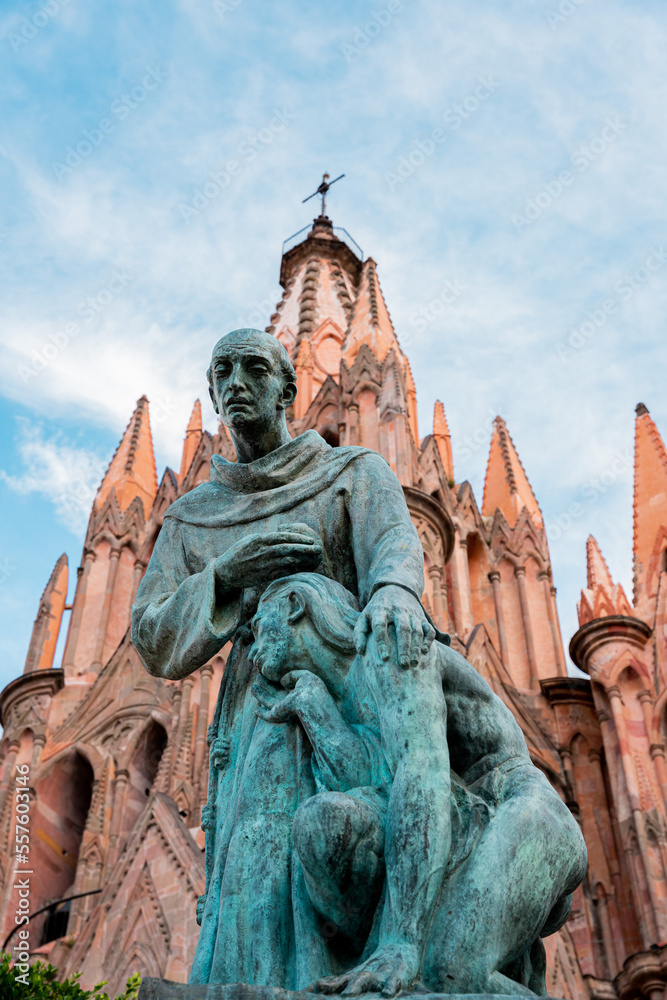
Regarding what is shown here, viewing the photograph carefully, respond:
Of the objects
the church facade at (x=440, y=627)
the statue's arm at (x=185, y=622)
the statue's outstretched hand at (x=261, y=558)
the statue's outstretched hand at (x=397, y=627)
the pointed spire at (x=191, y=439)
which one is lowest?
the statue's outstretched hand at (x=397, y=627)

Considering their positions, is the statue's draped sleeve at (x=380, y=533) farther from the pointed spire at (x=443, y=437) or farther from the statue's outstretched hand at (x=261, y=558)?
the pointed spire at (x=443, y=437)

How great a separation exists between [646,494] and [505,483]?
7.51 m

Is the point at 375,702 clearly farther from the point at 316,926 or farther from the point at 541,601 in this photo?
the point at 541,601

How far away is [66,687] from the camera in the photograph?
31516 mm

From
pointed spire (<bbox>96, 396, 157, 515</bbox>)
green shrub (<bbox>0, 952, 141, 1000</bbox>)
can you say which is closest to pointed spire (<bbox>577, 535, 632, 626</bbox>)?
pointed spire (<bbox>96, 396, 157, 515</bbox>)

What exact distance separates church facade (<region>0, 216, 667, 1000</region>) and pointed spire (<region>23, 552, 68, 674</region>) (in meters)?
Result: 0.07

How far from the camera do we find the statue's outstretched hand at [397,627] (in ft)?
12.7

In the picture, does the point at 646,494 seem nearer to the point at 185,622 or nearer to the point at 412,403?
the point at 412,403

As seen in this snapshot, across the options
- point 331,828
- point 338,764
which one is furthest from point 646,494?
point 331,828

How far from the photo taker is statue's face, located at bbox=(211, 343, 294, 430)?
4.87m

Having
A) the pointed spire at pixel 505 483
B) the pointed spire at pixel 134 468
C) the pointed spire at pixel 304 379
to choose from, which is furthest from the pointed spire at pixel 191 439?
the pointed spire at pixel 505 483

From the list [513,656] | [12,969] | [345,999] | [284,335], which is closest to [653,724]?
→ [513,656]

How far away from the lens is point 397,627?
154 inches

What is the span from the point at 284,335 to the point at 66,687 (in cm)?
1577
